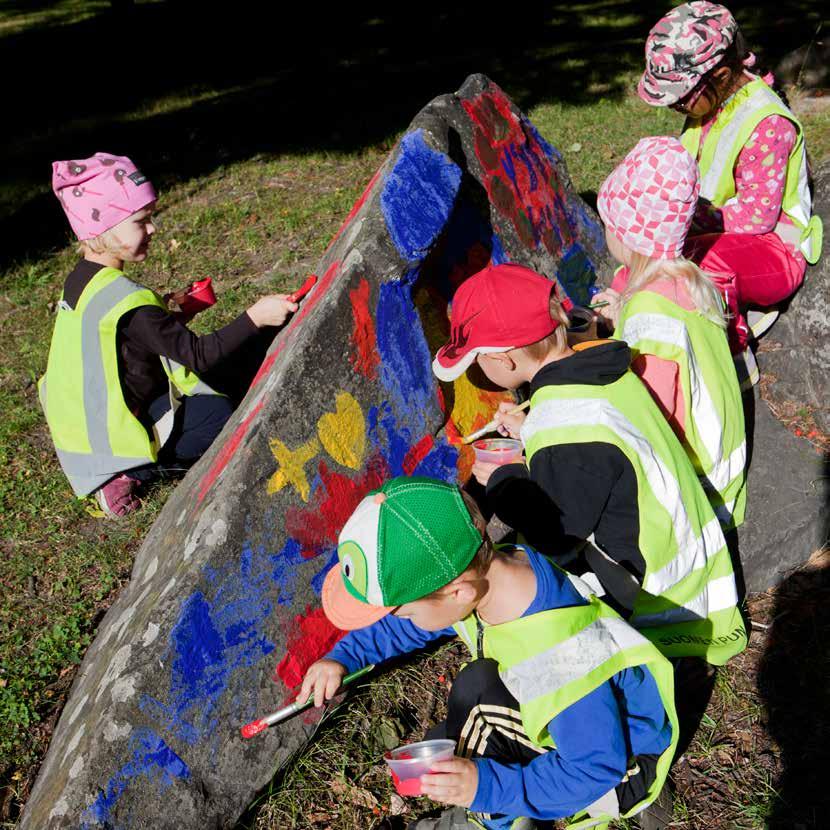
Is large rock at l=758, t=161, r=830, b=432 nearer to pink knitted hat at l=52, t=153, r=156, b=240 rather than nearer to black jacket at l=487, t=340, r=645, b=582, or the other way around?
black jacket at l=487, t=340, r=645, b=582

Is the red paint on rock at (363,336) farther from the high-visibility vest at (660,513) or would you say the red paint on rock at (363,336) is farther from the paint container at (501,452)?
the high-visibility vest at (660,513)

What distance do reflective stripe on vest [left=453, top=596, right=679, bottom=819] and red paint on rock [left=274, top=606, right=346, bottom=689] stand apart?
0.79 meters

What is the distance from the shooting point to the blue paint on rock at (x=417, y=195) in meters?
3.05

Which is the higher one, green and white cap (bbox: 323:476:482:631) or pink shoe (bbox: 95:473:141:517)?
green and white cap (bbox: 323:476:482:631)

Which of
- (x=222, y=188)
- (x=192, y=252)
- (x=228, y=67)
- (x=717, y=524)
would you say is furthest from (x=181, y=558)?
(x=228, y=67)

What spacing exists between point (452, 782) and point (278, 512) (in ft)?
3.19

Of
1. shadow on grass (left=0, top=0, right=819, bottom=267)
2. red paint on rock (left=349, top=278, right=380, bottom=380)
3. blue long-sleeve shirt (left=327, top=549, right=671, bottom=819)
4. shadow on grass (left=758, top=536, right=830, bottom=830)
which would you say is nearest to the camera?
blue long-sleeve shirt (left=327, top=549, right=671, bottom=819)

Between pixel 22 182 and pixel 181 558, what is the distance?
604cm

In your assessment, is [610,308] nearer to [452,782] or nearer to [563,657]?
[563,657]

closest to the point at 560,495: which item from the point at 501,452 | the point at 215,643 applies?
the point at 501,452

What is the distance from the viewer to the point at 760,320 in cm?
374

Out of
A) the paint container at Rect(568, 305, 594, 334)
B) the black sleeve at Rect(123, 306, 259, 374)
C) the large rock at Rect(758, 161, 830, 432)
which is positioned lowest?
the large rock at Rect(758, 161, 830, 432)

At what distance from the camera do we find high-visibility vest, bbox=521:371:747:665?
231cm

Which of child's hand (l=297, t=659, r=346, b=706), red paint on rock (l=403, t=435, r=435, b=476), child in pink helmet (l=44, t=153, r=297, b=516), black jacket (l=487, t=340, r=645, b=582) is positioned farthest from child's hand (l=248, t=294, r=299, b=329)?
child's hand (l=297, t=659, r=346, b=706)
